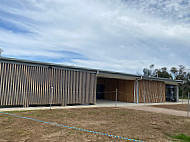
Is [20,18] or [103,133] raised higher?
[20,18]

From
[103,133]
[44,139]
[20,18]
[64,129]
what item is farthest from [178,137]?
[20,18]

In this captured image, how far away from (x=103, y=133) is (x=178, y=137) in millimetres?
2577

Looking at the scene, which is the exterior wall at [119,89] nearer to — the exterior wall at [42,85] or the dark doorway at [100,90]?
the dark doorway at [100,90]

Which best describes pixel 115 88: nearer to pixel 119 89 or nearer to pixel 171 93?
pixel 119 89

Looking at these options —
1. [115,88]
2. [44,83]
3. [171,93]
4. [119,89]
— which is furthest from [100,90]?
[44,83]

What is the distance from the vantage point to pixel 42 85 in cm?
1362

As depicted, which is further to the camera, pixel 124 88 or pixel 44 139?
pixel 124 88

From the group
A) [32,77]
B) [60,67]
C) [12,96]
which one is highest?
[60,67]

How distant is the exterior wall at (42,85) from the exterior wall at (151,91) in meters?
7.16

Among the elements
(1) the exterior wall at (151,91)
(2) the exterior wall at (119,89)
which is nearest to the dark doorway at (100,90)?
(2) the exterior wall at (119,89)

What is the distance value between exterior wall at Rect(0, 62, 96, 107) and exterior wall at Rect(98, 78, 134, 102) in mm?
6347

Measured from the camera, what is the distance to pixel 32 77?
13266mm

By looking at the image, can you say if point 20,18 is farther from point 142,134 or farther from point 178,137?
point 178,137

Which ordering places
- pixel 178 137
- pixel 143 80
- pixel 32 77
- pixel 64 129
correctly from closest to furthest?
pixel 178 137
pixel 64 129
pixel 32 77
pixel 143 80
